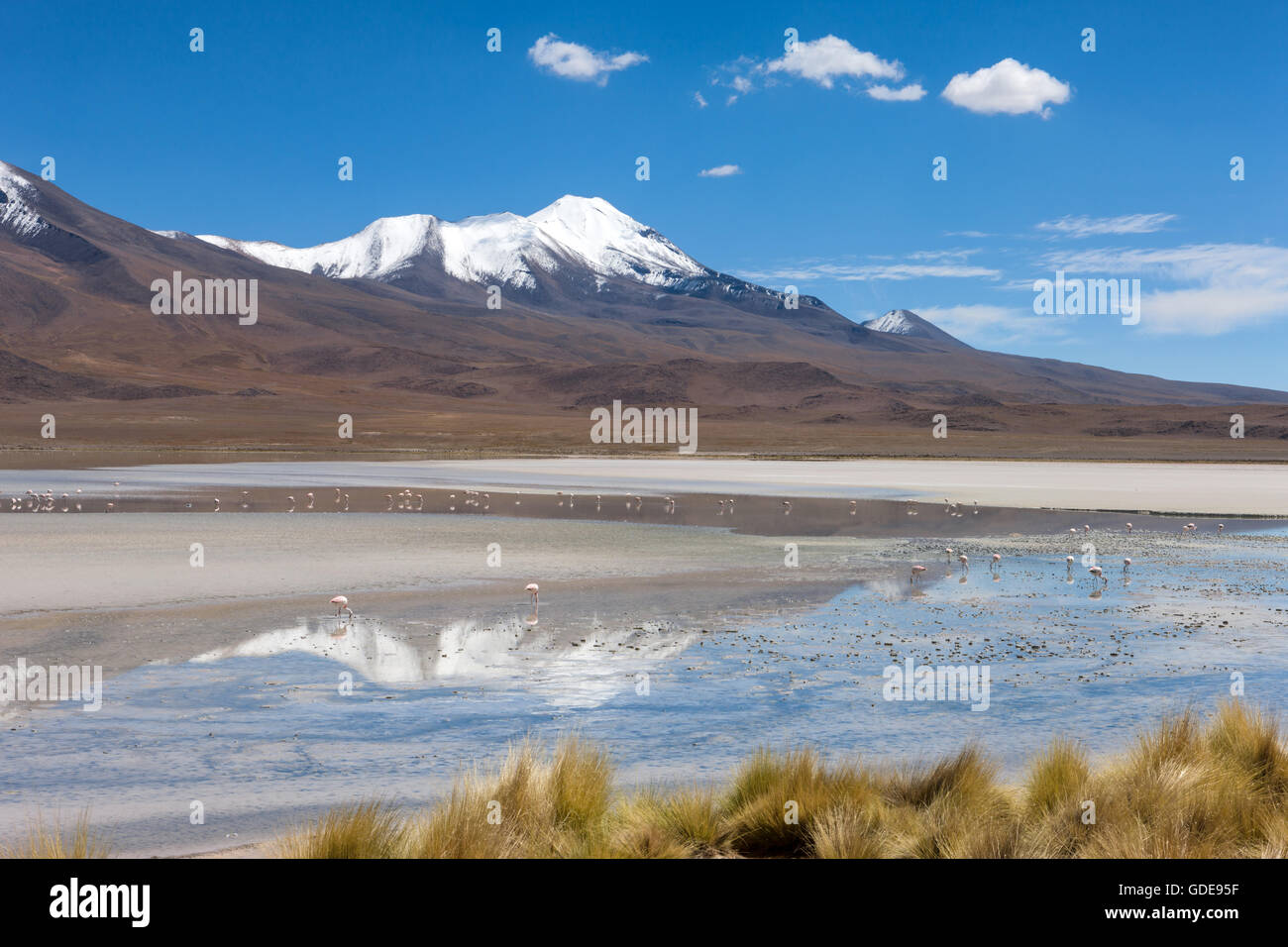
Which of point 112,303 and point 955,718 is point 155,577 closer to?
point 955,718

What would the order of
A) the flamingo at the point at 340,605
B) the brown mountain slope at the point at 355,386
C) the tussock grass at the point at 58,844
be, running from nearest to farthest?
the tussock grass at the point at 58,844, the flamingo at the point at 340,605, the brown mountain slope at the point at 355,386

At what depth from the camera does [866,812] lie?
18.6 ft

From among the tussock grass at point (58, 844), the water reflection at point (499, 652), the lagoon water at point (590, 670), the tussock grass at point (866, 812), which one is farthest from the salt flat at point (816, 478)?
the tussock grass at point (58, 844)

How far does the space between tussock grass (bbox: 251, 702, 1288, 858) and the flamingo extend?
6.41 metres

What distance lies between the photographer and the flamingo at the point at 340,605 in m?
12.5

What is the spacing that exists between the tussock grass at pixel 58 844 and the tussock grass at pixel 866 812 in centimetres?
91

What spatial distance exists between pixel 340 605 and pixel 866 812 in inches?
329

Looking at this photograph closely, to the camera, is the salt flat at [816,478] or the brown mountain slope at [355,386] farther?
the brown mountain slope at [355,386]

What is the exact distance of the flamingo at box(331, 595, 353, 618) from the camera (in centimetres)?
1249

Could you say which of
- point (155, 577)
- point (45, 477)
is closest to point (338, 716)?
point (155, 577)

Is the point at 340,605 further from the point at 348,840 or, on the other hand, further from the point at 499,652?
the point at 348,840

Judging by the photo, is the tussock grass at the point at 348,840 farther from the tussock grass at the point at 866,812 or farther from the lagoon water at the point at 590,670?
the lagoon water at the point at 590,670

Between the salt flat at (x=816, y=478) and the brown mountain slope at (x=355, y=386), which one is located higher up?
Answer: the brown mountain slope at (x=355, y=386)
